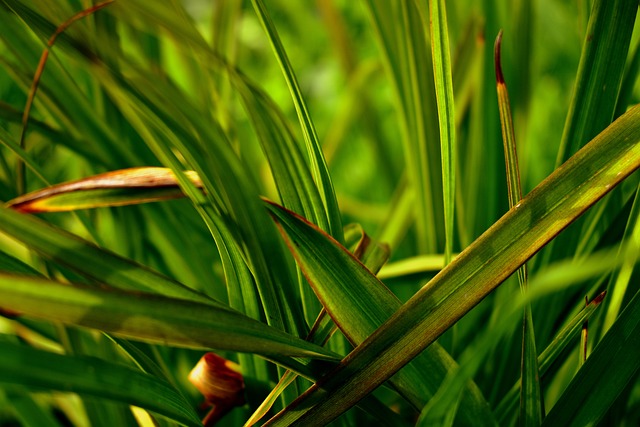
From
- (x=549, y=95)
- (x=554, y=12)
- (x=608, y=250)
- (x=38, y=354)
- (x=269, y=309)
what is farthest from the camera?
(x=549, y=95)

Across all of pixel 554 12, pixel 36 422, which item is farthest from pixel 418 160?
pixel 554 12

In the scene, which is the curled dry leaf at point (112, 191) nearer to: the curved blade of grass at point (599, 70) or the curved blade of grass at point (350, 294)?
the curved blade of grass at point (350, 294)

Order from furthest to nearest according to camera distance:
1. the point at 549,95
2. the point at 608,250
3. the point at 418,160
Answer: the point at 549,95
the point at 418,160
the point at 608,250

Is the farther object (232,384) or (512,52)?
(512,52)

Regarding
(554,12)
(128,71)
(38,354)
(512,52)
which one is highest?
(554,12)

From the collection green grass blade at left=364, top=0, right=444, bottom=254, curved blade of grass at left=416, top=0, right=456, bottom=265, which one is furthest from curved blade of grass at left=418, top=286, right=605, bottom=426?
green grass blade at left=364, top=0, right=444, bottom=254

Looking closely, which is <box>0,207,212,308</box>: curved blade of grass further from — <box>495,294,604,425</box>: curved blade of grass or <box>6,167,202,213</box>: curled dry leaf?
<box>495,294,604,425</box>: curved blade of grass

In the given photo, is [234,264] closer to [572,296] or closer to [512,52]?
[572,296]

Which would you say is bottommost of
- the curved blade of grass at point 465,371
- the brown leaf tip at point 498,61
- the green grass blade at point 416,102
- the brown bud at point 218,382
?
the curved blade of grass at point 465,371

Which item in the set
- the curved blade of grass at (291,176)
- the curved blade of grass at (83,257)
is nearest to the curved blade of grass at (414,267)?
the curved blade of grass at (291,176)
